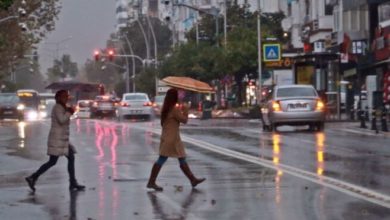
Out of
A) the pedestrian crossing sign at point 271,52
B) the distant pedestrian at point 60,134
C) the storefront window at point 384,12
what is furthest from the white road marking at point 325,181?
the storefront window at point 384,12

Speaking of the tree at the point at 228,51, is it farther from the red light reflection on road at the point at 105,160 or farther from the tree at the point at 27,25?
the red light reflection on road at the point at 105,160

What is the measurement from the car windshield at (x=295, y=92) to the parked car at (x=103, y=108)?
110ft

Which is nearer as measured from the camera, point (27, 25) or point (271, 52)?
point (271, 52)

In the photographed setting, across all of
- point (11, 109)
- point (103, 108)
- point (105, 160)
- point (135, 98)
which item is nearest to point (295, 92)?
point (105, 160)

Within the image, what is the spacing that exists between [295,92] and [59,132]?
2038cm

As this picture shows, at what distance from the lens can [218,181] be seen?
61.7 ft

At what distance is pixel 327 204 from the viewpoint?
15102 millimetres

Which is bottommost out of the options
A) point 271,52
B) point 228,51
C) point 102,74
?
point 271,52

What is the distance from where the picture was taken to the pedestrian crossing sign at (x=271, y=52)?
5466cm

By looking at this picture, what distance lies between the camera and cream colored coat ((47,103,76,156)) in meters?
17.9

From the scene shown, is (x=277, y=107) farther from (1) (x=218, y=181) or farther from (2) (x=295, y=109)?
(1) (x=218, y=181)

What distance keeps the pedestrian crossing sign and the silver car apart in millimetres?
17178

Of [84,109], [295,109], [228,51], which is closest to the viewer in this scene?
[295,109]

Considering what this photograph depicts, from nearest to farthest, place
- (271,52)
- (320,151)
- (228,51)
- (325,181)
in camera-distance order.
→ (325,181) < (320,151) < (271,52) < (228,51)
